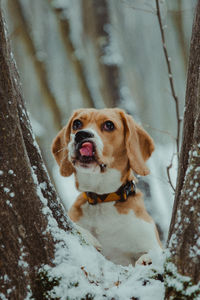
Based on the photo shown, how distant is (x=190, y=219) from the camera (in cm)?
134

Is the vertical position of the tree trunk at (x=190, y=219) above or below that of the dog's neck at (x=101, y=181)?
above

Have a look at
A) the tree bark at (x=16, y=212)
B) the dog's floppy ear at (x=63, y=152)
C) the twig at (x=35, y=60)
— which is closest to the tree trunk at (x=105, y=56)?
the twig at (x=35, y=60)

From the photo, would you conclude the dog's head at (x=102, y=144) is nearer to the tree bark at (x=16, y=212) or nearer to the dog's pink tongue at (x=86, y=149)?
the dog's pink tongue at (x=86, y=149)

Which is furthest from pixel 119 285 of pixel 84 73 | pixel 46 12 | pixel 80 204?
pixel 46 12

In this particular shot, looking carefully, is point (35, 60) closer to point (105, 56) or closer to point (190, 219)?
point (105, 56)

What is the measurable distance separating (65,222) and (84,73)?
4449 mm

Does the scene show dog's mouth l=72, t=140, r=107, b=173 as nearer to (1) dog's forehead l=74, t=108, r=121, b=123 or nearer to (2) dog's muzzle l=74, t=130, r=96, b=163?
(2) dog's muzzle l=74, t=130, r=96, b=163

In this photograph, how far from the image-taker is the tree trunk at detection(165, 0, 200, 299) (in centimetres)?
129

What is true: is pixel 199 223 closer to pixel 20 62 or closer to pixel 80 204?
pixel 80 204

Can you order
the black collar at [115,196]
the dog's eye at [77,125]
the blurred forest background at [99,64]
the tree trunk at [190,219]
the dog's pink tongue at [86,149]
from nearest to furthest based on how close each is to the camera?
the tree trunk at [190,219] → the dog's pink tongue at [86,149] → the black collar at [115,196] → the dog's eye at [77,125] → the blurred forest background at [99,64]

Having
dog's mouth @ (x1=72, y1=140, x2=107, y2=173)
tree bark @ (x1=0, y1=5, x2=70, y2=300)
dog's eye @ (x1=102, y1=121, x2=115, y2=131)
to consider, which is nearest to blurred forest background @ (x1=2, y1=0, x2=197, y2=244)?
A: dog's eye @ (x1=102, y1=121, x2=115, y2=131)

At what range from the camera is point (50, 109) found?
600 centimetres

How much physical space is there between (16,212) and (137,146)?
1544 millimetres

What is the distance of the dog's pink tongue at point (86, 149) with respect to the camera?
252cm
